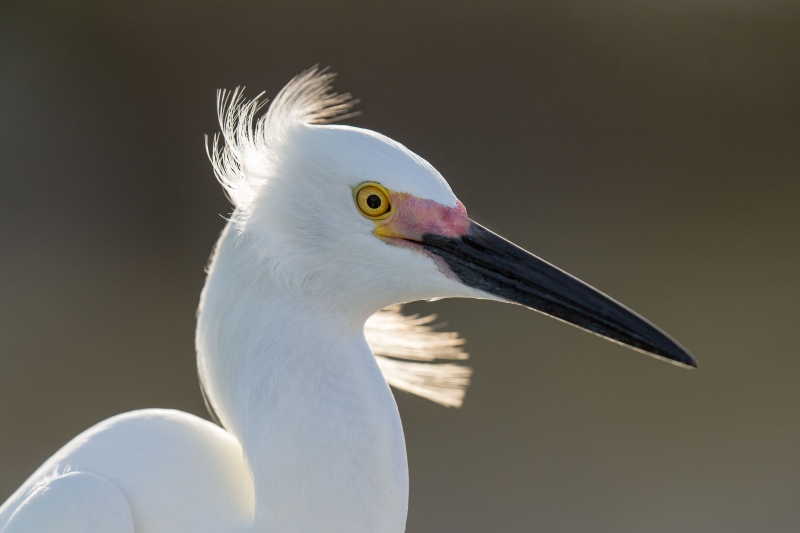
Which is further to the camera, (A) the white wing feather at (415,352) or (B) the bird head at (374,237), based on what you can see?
(A) the white wing feather at (415,352)

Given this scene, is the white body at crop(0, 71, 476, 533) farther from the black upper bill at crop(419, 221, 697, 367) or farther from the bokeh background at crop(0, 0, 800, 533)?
the bokeh background at crop(0, 0, 800, 533)

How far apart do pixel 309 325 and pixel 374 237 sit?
12cm

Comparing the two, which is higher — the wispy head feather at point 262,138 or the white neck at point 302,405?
the wispy head feather at point 262,138

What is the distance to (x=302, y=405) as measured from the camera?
887mm

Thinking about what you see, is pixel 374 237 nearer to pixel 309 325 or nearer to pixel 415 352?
pixel 309 325

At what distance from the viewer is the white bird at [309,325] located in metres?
0.88

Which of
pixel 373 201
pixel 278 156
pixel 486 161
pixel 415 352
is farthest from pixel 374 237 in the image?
pixel 486 161

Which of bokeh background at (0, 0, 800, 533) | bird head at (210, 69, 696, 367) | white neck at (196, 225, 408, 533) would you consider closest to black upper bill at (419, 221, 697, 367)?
bird head at (210, 69, 696, 367)

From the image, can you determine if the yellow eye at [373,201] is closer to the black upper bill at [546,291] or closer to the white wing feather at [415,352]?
the black upper bill at [546,291]

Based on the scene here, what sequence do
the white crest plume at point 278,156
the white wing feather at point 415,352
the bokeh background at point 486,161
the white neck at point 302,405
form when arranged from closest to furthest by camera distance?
the white neck at point 302,405
the white crest plume at point 278,156
the white wing feather at point 415,352
the bokeh background at point 486,161

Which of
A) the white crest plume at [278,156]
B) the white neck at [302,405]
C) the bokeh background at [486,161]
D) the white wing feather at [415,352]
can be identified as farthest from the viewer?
the bokeh background at [486,161]

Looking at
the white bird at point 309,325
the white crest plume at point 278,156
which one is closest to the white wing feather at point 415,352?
the white crest plume at point 278,156

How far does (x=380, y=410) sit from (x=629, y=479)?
7.19 ft

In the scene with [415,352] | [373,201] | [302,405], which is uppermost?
[373,201]
